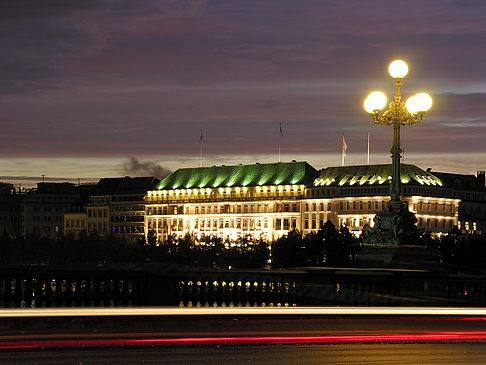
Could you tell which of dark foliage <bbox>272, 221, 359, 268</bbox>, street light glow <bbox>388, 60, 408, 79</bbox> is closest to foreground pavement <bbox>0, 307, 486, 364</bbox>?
street light glow <bbox>388, 60, 408, 79</bbox>

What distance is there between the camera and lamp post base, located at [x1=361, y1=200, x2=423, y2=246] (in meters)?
36.9

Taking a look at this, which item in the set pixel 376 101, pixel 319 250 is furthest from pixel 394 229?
pixel 319 250

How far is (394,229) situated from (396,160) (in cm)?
213

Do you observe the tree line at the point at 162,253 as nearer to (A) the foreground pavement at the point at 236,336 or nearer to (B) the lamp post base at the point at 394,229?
(B) the lamp post base at the point at 394,229

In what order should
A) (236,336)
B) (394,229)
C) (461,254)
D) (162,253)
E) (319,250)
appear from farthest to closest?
(162,253), (319,250), (461,254), (394,229), (236,336)

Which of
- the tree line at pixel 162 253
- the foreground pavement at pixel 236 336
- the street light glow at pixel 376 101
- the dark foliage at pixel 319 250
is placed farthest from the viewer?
the tree line at pixel 162 253

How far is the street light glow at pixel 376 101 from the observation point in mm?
38719

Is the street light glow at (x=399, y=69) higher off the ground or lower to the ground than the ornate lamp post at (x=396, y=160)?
higher

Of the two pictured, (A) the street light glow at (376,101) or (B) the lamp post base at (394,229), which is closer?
(B) the lamp post base at (394,229)

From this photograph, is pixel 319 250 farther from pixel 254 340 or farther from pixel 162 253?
pixel 254 340

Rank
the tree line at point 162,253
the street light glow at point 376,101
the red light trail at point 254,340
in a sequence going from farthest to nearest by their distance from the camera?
the tree line at point 162,253 < the street light glow at point 376,101 < the red light trail at point 254,340

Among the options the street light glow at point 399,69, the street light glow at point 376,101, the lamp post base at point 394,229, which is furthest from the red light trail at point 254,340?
the street light glow at point 399,69

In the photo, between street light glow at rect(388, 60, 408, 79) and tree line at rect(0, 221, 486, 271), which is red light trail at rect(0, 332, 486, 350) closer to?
street light glow at rect(388, 60, 408, 79)

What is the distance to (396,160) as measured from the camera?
37.5m
